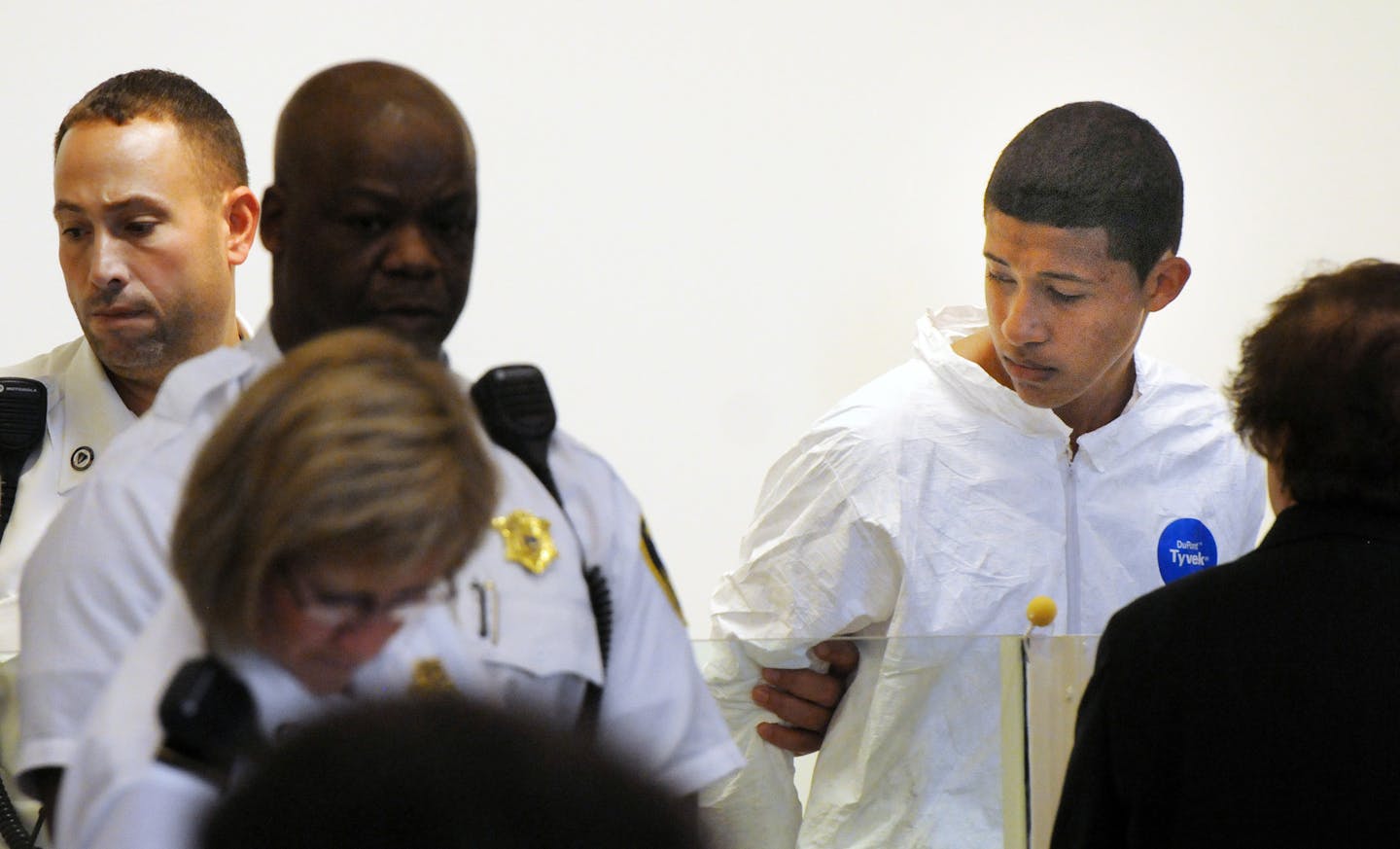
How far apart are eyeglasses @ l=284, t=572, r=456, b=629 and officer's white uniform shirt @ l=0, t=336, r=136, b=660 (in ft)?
2.65

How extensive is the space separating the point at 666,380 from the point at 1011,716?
1.58m

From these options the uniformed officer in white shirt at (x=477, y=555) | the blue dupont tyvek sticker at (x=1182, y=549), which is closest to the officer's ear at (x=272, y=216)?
the uniformed officer in white shirt at (x=477, y=555)

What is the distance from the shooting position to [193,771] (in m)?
0.92

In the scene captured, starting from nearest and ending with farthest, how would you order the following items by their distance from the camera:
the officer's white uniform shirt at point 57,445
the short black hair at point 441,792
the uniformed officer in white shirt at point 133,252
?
the short black hair at point 441,792 → the officer's white uniform shirt at point 57,445 → the uniformed officer in white shirt at point 133,252

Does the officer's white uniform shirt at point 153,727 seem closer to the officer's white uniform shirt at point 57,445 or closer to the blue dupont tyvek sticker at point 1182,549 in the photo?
the officer's white uniform shirt at point 57,445

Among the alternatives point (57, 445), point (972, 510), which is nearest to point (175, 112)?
point (57, 445)

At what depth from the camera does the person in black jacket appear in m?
1.25

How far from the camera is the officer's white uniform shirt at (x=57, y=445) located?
177 centimetres

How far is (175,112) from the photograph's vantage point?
6.83 feet

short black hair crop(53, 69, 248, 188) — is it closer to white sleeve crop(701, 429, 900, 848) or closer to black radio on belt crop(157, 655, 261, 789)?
white sleeve crop(701, 429, 900, 848)

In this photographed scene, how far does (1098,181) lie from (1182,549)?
0.49m

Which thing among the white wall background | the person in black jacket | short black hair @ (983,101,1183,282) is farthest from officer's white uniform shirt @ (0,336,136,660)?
short black hair @ (983,101,1183,282)

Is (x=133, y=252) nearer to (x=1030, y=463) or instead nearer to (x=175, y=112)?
(x=175, y=112)

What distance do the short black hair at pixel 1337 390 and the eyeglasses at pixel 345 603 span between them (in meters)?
0.72
